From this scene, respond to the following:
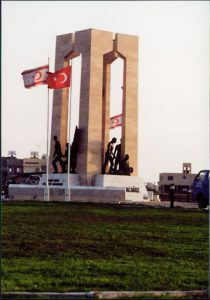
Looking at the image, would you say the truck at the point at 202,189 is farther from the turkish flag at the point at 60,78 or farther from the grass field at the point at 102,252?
the turkish flag at the point at 60,78

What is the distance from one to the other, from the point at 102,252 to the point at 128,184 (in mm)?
28024

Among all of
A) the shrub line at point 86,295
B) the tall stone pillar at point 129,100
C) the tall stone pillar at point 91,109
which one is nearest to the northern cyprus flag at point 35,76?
the tall stone pillar at point 91,109

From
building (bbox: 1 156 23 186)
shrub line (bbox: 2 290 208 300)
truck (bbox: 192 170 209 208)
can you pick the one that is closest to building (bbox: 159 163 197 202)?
building (bbox: 1 156 23 186)

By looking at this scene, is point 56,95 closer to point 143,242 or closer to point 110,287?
point 143,242

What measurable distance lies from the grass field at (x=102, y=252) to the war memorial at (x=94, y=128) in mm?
17858

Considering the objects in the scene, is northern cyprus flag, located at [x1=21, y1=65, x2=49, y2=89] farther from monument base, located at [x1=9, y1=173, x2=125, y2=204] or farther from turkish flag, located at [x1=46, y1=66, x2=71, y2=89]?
monument base, located at [x1=9, y1=173, x2=125, y2=204]

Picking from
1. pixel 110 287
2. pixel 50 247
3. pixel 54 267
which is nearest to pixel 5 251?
pixel 50 247

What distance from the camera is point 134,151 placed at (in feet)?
141

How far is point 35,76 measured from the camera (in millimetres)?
33531

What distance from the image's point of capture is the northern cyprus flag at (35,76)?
3325 centimetres

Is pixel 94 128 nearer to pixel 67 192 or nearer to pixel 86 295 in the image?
pixel 67 192

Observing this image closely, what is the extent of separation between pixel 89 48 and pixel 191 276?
3211 cm

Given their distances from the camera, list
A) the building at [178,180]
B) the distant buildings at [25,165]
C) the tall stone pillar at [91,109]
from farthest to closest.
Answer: the distant buildings at [25,165]
the building at [178,180]
the tall stone pillar at [91,109]

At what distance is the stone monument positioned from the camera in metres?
40.4
